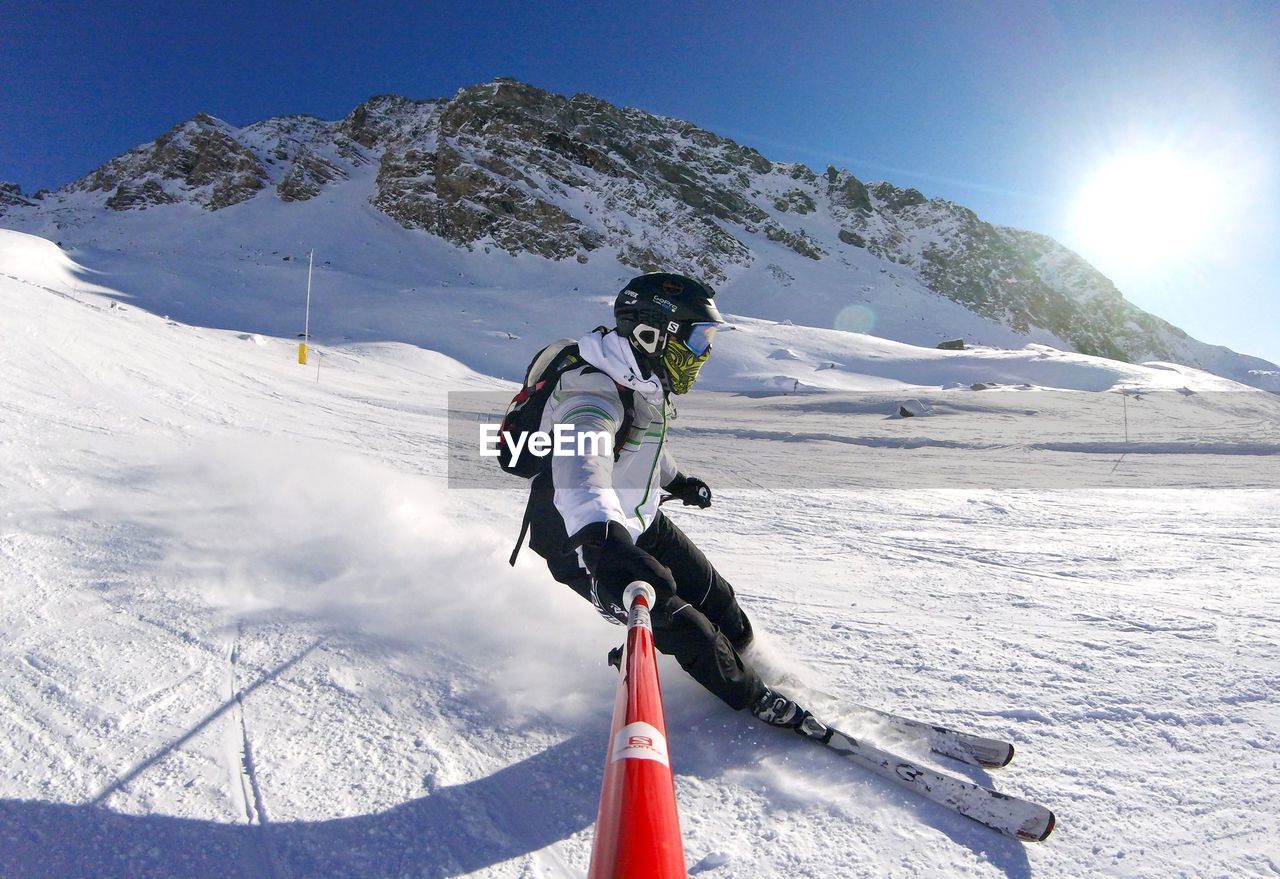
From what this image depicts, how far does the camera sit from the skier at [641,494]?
214 cm

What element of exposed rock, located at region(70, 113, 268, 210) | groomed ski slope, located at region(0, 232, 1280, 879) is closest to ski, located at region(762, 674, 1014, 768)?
groomed ski slope, located at region(0, 232, 1280, 879)

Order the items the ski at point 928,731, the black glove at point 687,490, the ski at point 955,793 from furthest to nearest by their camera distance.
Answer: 1. the black glove at point 687,490
2. the ski at point 928,731
3. the ski at point 955,793

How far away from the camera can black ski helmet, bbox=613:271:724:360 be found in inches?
106

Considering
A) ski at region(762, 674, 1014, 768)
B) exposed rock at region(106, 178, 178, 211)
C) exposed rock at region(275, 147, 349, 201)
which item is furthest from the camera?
exposed rock at region(106, 178, 178, 211)

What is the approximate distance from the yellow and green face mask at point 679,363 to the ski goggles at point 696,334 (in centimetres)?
1

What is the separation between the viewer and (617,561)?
6.75 feet

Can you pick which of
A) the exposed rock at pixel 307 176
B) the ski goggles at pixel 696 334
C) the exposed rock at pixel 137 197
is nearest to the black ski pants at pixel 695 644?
the ski goggles at pixel 696 334

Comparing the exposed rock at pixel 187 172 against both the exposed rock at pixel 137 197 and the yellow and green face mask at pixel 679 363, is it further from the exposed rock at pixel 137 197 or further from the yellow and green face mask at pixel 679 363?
the yellow and green face mask at pixel 679 363

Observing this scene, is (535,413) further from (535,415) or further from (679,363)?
(679,363)

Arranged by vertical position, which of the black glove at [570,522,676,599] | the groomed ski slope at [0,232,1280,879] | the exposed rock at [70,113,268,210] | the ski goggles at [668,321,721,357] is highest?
the exposed rock at [70,113,268,210]

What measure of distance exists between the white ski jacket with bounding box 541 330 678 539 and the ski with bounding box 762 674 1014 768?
99cm

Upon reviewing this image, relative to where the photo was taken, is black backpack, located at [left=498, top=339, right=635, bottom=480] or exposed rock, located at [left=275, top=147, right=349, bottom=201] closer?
black backpack, located at [left=498, top=339, right=635, bottom=480]

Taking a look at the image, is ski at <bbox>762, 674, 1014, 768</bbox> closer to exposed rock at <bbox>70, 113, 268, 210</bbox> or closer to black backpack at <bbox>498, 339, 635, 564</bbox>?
black backpack at <bbox>498, 339, 635, 564</bbox>

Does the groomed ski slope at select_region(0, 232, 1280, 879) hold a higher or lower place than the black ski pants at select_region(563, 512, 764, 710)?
lower
